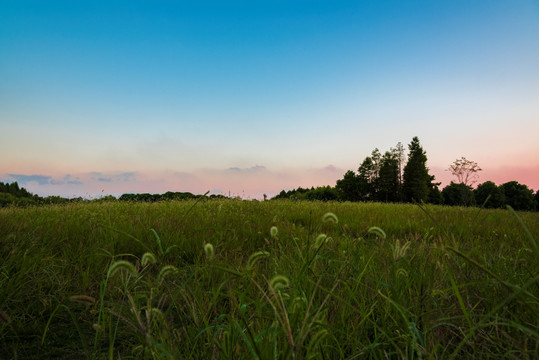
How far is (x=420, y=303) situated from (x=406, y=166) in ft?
149

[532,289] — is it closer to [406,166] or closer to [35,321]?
[35,321]

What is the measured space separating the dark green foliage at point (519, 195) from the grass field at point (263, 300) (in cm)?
5261

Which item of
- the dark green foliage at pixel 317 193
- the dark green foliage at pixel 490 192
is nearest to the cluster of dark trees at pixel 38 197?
the dark green foliage at pixel 317 193

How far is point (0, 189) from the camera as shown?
15.4m

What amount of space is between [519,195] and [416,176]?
54.0 feet

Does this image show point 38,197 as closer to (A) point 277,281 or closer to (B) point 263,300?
(B) point 263,300

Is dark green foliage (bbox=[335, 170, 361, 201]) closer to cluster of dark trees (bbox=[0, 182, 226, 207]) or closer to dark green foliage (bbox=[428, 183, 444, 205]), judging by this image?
dark green foliage (bbox=[428, 183, 444, 205])

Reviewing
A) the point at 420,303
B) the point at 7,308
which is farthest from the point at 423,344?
the point at 7,308

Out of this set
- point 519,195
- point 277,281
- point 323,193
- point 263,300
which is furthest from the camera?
point 519,195

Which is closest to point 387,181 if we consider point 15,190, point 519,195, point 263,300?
point 519,195

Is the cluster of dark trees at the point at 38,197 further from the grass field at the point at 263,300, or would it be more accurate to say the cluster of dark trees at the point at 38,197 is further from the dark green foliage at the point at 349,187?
the dark green foliage at the point at 349,187

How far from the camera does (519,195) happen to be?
4481cm

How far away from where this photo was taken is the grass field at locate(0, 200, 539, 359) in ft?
4.46

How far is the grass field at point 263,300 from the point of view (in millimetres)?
1360
